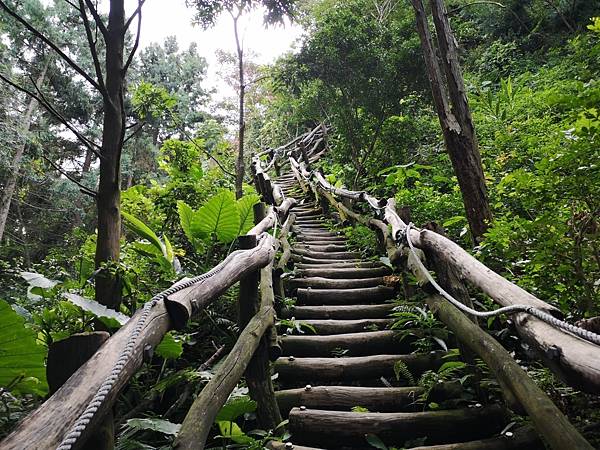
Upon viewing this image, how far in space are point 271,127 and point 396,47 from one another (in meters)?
13.0

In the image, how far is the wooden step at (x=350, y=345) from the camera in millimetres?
3232

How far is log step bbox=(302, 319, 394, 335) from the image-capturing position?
357 cm

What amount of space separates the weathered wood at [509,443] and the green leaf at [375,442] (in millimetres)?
176

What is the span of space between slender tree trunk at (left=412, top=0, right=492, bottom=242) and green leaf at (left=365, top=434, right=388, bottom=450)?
2.38 m

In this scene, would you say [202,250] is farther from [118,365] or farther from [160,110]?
[118,365]

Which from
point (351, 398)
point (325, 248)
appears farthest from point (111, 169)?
point (325, 248)

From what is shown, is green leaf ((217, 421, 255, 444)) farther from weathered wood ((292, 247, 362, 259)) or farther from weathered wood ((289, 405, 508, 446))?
weathered wood ((292, 247, 362, 259))

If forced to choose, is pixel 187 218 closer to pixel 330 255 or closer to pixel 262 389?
pixel 330 255

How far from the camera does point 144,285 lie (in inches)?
142

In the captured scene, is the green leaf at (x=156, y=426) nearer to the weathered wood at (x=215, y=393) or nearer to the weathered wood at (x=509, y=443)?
the weathered wood at (x=215, y=393)

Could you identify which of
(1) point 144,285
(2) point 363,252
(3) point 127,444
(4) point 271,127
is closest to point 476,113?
(2) point 363,252

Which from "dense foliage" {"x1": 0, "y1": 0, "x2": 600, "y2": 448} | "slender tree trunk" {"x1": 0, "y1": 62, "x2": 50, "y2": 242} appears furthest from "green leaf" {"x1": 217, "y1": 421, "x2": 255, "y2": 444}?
"slender tree trunk" {"x1": 0, "y1": 62, "x2": 50, "y2": 242}

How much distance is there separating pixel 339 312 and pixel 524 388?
2.25 m

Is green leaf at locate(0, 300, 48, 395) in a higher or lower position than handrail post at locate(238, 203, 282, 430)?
higher
